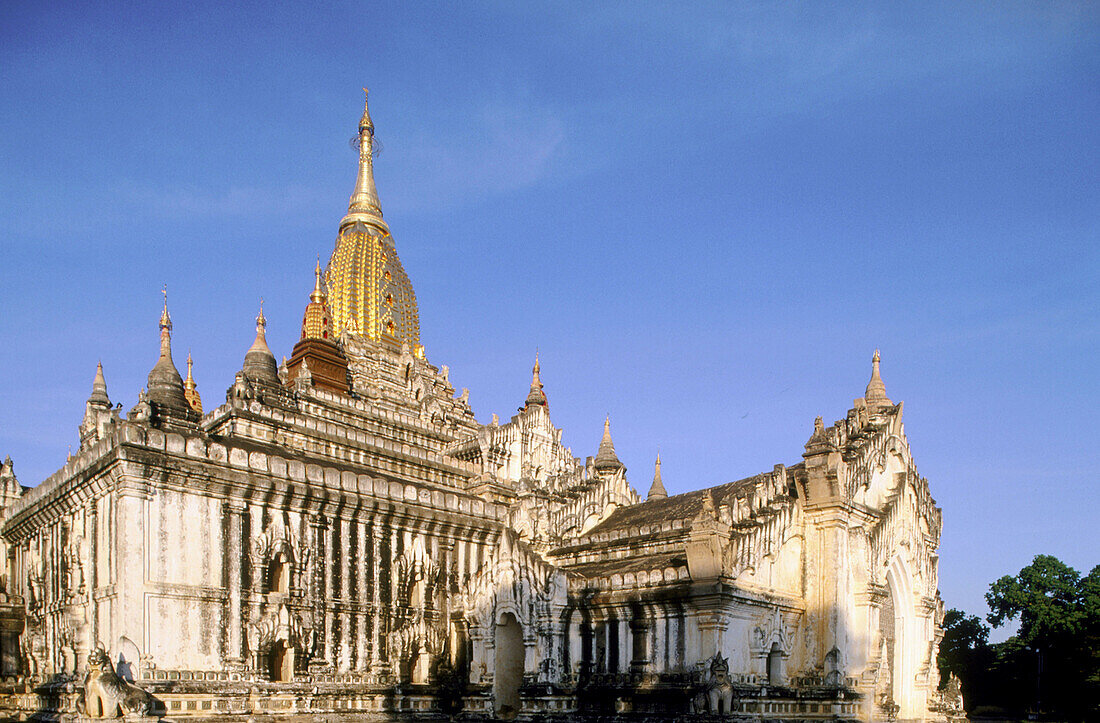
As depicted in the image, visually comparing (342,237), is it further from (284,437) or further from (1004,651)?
(1004,651)

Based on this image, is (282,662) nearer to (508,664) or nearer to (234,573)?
(234,573)

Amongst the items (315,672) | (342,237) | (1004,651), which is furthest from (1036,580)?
(315,672)

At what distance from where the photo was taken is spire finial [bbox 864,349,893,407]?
1548 inches

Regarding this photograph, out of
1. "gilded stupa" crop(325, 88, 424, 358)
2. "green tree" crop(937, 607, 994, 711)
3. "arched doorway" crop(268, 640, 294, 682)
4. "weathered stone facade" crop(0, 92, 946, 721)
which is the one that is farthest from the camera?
"green tree" crop(937, 607, 994, 711)

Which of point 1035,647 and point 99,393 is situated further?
point 1035,647

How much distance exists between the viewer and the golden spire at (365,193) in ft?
202

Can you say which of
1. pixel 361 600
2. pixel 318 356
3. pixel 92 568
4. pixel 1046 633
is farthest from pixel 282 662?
pixel 1046 633

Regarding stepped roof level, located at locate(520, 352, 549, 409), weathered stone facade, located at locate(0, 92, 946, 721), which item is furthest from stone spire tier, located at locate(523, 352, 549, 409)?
weathered stone facade, located at locate(0, 92, 946, 721)

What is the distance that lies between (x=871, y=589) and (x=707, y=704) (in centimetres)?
934

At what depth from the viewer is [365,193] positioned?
206ft

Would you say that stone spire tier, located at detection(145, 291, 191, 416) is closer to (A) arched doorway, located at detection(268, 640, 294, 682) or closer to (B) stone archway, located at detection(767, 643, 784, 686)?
(A) arched doorway, located at detection(268, 640, 294, 682)

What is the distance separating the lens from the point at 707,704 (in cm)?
2619

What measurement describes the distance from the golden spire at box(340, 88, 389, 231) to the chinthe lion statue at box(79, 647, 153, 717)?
1654 inches

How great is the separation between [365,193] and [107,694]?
44.9m
